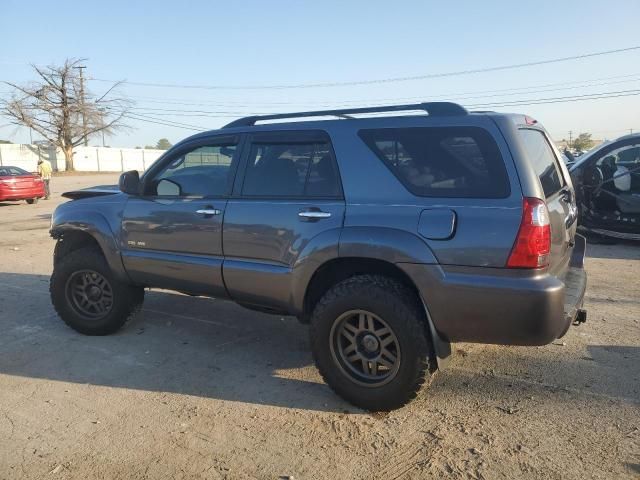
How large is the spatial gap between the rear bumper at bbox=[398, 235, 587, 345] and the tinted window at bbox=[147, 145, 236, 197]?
1.73m

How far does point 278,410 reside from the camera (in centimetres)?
345

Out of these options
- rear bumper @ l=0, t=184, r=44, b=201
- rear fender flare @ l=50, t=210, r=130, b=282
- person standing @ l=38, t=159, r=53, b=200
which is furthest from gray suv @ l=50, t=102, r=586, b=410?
person standing @ l=38, t=159, r=53, b=200

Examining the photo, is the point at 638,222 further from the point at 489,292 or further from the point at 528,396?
the point at 489,292

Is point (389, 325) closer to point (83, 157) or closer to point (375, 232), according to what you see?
point (375, 232)

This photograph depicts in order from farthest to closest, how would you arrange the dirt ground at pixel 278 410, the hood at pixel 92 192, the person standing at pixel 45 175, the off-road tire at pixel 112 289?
the person standing at pixel 45 175 < the hood at pixel 92 192 < the off-road tire at pixel 112 289 < the dirt ground at pixel 278 410

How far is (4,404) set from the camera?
359 cm

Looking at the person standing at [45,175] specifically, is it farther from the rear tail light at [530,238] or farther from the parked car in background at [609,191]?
the rear tail light at [530,238]

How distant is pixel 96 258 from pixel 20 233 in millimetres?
8167

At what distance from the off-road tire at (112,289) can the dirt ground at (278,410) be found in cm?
13

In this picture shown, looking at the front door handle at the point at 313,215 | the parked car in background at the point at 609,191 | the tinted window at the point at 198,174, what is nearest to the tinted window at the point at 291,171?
the front door handle at the point at 313,215

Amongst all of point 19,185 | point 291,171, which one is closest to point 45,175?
point 19,185

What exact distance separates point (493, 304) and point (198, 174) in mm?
2563

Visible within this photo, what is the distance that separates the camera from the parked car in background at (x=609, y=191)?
8.55 m

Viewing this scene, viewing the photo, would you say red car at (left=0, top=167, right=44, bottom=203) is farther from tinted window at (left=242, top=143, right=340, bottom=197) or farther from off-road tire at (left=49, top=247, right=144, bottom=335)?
tinted window at (left=242, top=143, right=340, bottom=197)
